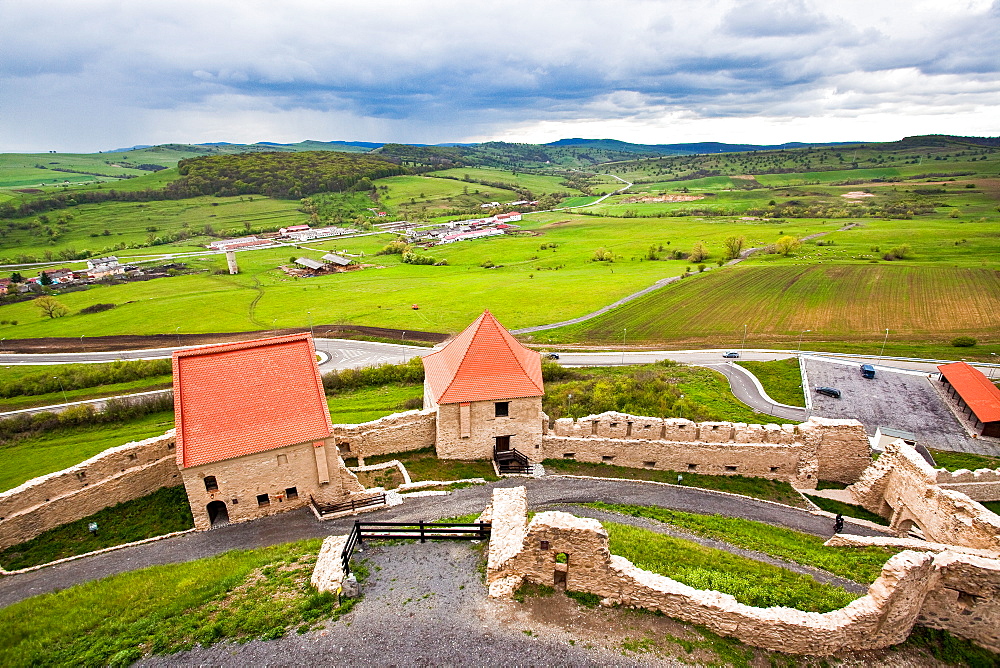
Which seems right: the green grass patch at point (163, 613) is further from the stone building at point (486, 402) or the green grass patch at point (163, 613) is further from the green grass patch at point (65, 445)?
the green grass patch at point (65, 445)

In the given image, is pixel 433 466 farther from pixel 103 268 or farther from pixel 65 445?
pixel 103 268

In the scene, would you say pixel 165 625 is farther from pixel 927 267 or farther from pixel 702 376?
pixel 927 267

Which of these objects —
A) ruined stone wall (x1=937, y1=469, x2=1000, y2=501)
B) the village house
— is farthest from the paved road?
the village house

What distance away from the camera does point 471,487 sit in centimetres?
2247

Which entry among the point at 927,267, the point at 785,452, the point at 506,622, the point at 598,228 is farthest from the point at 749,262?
the point at 506,622

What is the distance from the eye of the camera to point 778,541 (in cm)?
1816

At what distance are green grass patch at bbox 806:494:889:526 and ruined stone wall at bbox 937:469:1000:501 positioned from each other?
11.0 ft

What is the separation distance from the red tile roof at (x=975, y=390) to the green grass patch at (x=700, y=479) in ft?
80.0

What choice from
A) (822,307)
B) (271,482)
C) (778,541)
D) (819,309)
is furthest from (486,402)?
(822,307)

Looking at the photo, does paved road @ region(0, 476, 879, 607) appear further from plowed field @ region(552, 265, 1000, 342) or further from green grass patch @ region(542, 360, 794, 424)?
plowed field @ region(552, 265, 1000, 342)

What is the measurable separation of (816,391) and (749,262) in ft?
226

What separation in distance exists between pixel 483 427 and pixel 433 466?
3.36 metres

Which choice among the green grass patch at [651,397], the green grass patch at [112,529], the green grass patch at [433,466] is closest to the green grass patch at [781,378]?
the green grass patch at [651,397]

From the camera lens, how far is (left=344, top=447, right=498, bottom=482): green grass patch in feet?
79.7
